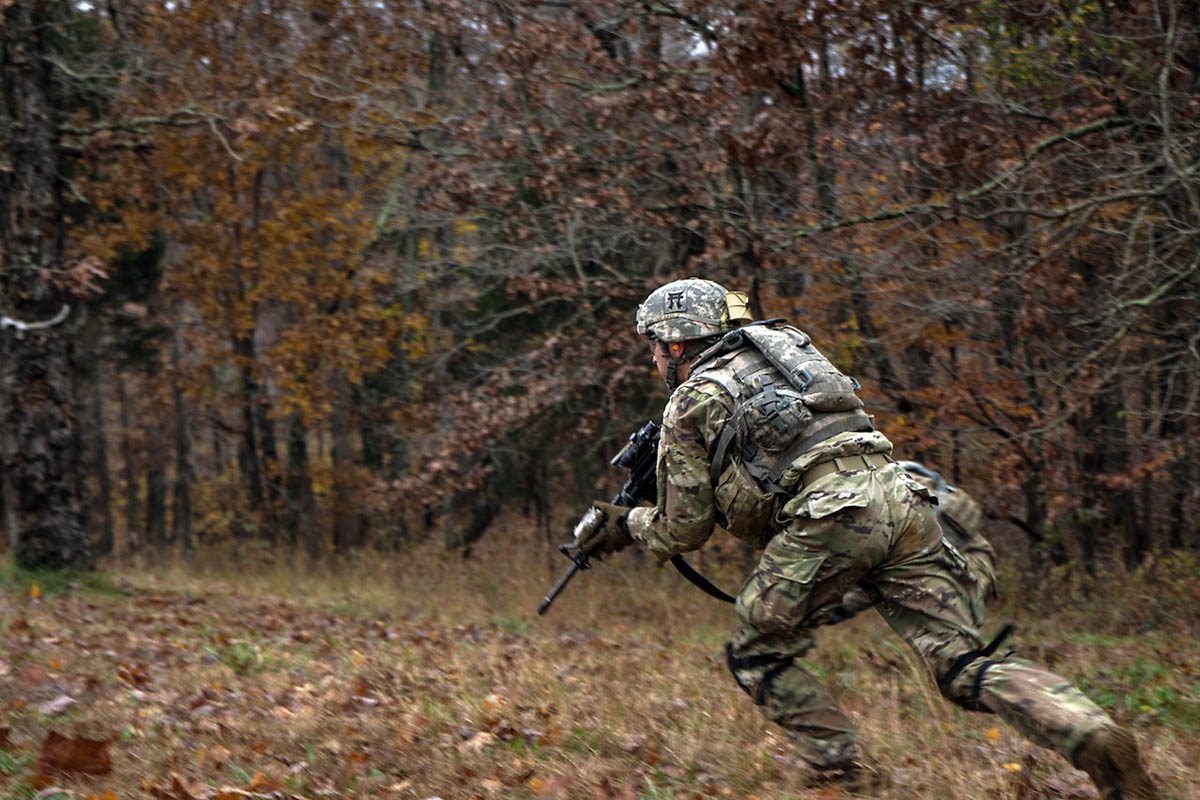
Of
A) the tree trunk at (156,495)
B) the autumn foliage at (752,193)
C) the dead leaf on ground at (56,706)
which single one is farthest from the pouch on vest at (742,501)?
the tree trunk at (156,495)

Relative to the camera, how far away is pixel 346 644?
8.44 m

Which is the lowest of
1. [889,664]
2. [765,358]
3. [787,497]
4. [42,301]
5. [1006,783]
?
[889,664]

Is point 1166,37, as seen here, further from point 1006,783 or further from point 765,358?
point 1006,783

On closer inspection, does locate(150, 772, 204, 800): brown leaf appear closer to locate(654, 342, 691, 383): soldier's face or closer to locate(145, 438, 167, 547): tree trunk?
locate(654, 342, 691, 383): soldier's face

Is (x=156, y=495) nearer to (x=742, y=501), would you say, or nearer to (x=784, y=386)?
(x=742, y=501)

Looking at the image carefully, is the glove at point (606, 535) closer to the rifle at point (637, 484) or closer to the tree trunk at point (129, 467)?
the rifle at point (637, 484)

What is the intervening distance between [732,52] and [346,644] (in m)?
6.07

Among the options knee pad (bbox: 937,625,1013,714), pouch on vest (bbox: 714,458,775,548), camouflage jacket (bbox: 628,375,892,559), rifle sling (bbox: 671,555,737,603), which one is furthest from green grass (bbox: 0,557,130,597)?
knee pad (bbox: 937,625,1013,714)

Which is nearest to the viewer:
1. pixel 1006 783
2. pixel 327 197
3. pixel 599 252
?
pixel 1006 783

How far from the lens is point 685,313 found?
4816mm

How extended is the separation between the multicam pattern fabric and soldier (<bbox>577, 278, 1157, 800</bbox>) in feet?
0.40

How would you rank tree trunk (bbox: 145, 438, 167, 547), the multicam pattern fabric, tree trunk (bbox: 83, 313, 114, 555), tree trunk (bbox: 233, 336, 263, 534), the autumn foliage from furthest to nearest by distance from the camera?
1. tree trunk (bbox: 145, 438, 167, 547)
2. tree trunk (bbox: 83, 313, 114, 555)
3. tree trunk (bbox: 233, 336, 263, 534)
4. the autumn foliage
5. the multicam pattern fabric

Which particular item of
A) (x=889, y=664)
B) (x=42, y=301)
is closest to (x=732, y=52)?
(x=889, y=664)

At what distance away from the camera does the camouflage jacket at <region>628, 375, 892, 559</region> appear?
4414 mm
